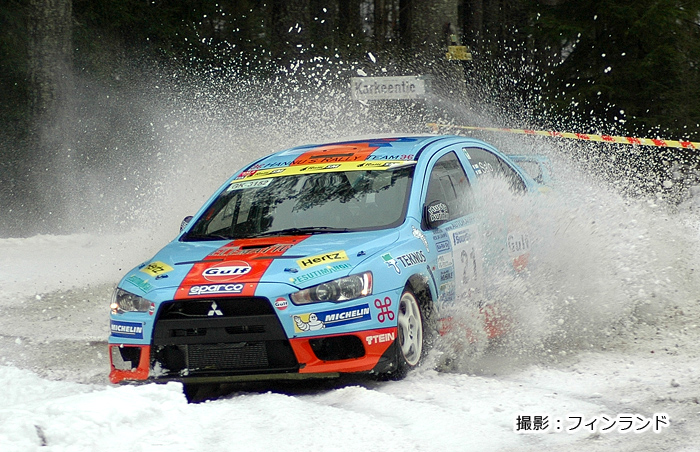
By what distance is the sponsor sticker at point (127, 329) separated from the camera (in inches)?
239

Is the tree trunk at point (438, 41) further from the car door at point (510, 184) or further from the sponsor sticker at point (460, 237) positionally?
the sponsor sticker at point (460, 237)

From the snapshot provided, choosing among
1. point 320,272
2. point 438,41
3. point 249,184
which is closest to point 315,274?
point 320,272

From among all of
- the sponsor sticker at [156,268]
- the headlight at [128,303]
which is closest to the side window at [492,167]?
the sponsor sticker at [156,268]

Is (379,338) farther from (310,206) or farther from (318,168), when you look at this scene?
(318,168)

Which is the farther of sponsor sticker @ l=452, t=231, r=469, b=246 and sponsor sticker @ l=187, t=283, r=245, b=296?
sponsor sticker @ l=452, t=231, r=469, b=246

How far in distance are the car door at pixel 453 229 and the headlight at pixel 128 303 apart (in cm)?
189

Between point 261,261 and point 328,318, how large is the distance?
589 millimetres

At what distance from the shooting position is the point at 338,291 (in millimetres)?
5844

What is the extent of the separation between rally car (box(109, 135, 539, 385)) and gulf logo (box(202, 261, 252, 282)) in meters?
0.01

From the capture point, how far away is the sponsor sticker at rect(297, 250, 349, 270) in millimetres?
5957

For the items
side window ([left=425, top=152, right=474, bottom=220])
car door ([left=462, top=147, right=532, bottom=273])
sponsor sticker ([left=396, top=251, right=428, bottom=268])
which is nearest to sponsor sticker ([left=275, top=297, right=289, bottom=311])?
sponsor sticker ([left=396, top=251, right=428, bottom=268])

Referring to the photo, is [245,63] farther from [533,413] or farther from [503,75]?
[533,413]

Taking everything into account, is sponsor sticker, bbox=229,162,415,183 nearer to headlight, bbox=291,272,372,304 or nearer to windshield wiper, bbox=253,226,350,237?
windshield wiper, bbox=253,226,350,237

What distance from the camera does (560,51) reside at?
68.4ft
